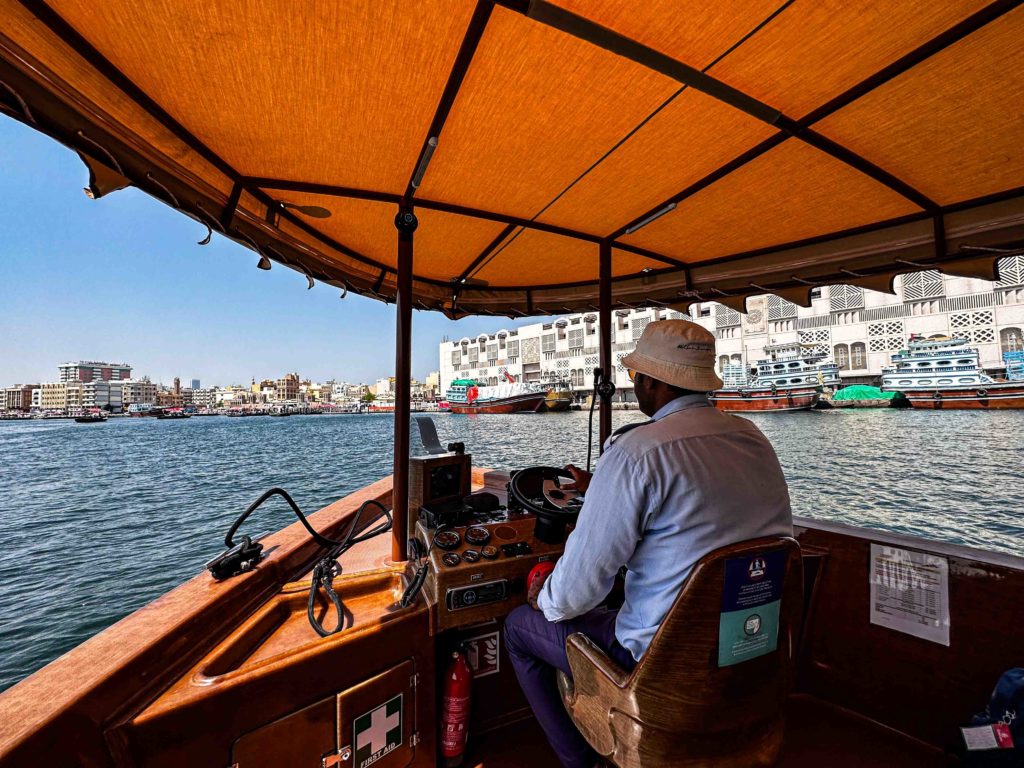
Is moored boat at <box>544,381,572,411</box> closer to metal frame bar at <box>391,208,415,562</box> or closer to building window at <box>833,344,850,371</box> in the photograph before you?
building window at <box>833,344,850,371</box>

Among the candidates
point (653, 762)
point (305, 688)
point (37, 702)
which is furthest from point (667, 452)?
point (37, 702)

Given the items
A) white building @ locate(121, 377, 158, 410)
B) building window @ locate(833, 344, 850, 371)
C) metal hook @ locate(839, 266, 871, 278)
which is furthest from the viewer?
white building @ locate(121, 377, 158, 410)

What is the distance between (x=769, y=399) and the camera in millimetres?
30031

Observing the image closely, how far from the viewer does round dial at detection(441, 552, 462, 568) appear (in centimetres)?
152

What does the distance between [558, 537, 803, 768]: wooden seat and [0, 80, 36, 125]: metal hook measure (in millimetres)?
1778

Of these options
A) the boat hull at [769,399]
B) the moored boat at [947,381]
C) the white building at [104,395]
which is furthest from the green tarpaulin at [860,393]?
the white building at [104,395]

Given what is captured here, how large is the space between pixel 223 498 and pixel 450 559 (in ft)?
37.9

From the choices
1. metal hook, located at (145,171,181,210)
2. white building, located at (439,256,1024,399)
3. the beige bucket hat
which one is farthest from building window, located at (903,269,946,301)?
metal hook, located at (145,171,181,210)

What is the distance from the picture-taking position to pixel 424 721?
1482 mm

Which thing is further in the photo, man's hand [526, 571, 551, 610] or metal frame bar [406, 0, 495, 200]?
man's hand [526, 571, 551, 610]

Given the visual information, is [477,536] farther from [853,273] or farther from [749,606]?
[853,273]

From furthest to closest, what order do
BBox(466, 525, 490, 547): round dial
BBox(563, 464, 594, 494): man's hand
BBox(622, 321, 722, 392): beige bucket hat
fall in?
1. BBox(563, 464, 594, 494): man's hand
2. BBox(466, 525, 490, 547): round dial
3. BBox(622, 321, 722, 392): beige bucket hat

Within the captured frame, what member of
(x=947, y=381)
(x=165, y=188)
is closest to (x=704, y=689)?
(x=165, y=188)

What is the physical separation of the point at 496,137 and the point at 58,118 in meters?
1.22
